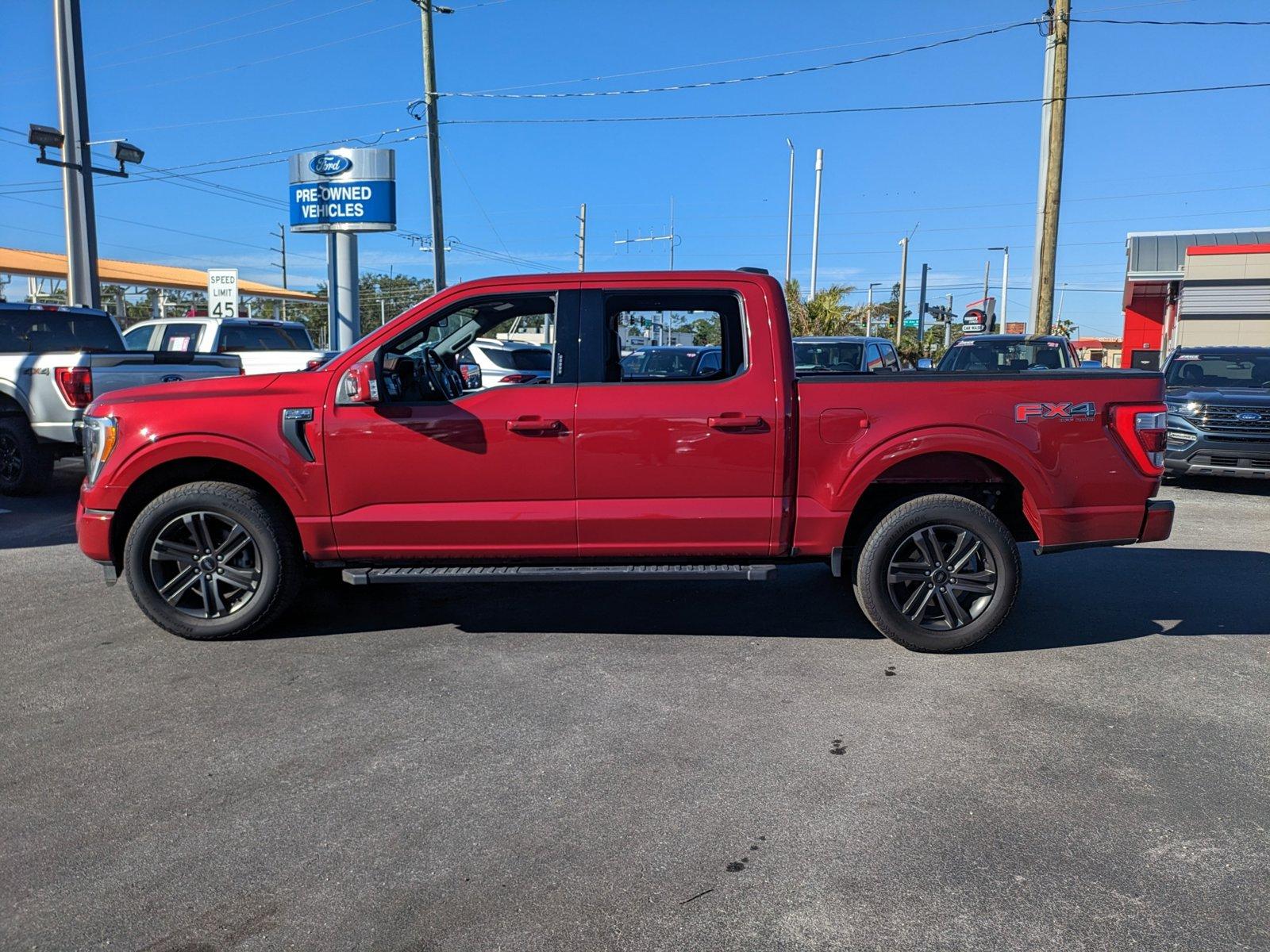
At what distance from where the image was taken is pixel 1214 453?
10.7m

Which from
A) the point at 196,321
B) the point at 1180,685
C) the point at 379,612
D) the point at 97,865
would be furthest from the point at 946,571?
the point at 196,321

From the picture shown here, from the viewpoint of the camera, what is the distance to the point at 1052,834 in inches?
130

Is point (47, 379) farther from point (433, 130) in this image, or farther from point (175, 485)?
point (433, 130)

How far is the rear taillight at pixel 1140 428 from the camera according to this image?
5.04m

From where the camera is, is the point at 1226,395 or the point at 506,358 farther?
the point at 506,358

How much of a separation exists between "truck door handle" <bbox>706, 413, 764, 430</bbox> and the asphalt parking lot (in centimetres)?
120

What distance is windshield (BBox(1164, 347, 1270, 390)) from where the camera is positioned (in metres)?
12.1

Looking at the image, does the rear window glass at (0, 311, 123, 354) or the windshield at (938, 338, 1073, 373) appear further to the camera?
the windshield at (938, 338, 1073, 373)

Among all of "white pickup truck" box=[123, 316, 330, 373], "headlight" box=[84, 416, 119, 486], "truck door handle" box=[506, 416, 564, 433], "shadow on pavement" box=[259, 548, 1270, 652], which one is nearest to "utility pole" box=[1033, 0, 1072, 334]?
"shadow on pavement" box=[259, 548, 1270, 652]

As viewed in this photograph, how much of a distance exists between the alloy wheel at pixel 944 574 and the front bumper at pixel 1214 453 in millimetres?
6534

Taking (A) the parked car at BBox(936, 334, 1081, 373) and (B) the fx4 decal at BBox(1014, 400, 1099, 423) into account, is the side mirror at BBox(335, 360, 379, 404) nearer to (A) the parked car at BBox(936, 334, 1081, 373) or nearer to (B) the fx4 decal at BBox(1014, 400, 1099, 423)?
(B) the fx4 decal at BBox(1014, 400, 1099, 423)

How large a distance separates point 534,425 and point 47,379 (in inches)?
268

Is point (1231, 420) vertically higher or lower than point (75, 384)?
lower

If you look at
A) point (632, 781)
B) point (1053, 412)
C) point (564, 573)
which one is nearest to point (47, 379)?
point (564, 573)
